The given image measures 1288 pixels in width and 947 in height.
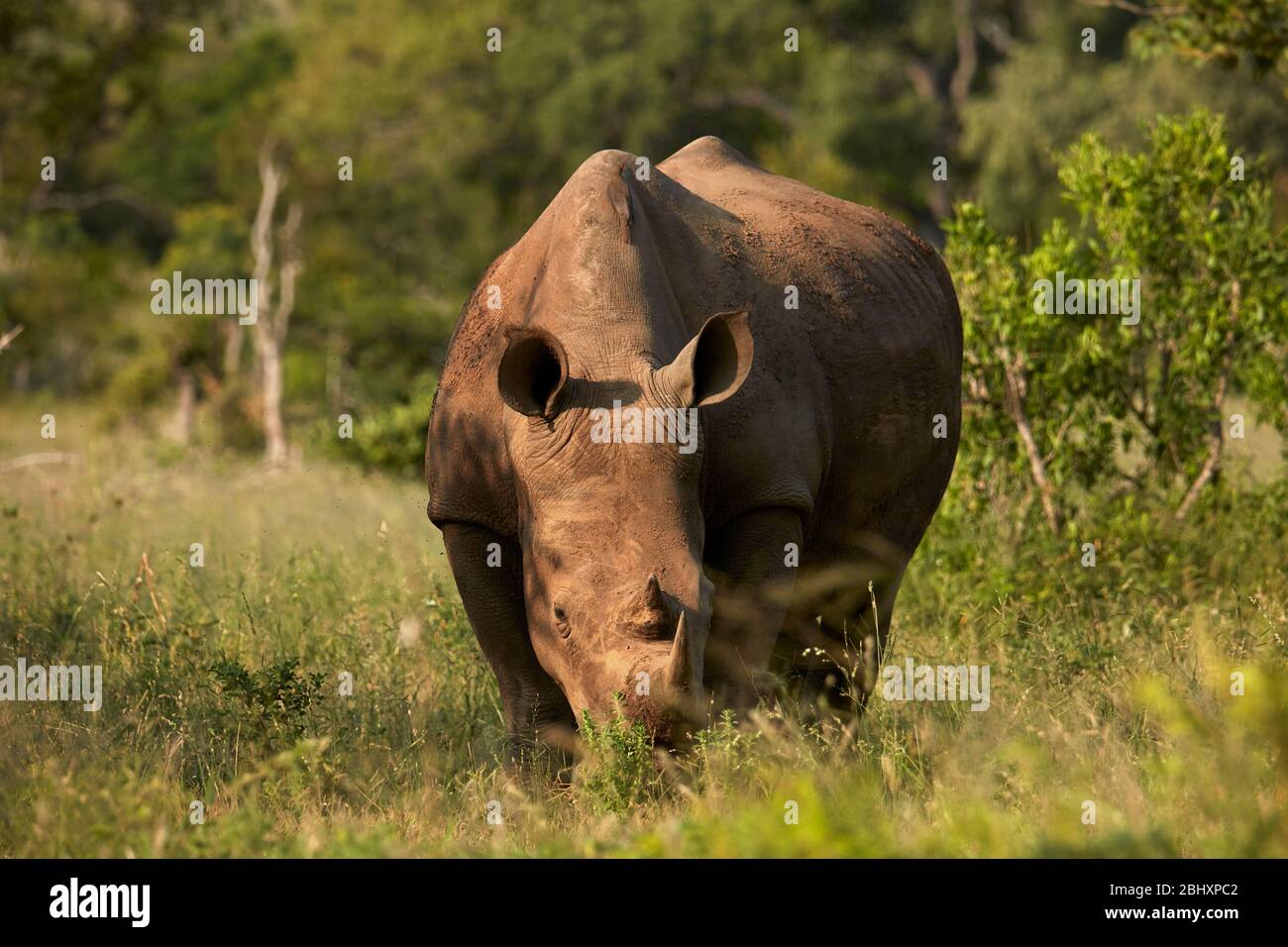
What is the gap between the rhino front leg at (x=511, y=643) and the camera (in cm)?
687

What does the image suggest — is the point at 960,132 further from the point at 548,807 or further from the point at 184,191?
the point at 548,807

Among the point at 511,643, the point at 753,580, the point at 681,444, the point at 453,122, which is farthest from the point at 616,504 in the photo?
the point at 453,122

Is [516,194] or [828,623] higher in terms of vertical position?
[516,194]

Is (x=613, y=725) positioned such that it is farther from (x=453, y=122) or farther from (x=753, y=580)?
(x=453, y=122)

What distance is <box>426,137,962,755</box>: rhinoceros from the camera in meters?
5.98

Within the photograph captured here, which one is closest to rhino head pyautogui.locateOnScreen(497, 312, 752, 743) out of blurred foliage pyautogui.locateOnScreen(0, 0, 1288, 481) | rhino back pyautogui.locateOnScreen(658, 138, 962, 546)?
rhino back pyautogui.locateOnScreen(658, 138, 962, 546)

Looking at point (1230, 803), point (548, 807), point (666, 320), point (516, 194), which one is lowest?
point (548, 807)

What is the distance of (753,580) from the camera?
6711 millimetres

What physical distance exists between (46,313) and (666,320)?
87.6 ft

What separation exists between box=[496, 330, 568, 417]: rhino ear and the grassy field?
3.76 feet

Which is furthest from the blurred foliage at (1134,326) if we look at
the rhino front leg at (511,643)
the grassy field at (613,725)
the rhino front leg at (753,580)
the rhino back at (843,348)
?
the rhino front leg at (511,643)

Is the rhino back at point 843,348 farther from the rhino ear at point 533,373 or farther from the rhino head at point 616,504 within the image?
the rhino ear at point 533,373

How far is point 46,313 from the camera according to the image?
3108 centimetres
